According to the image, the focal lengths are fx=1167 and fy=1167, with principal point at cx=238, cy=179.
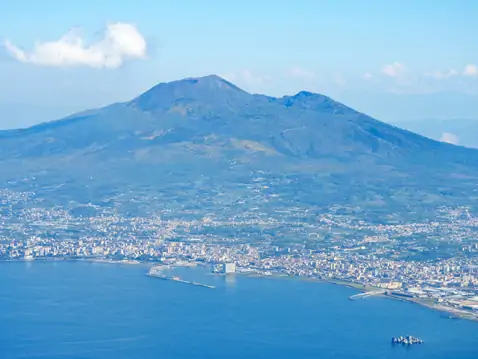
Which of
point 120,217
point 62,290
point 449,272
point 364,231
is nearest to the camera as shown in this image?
point 62,290

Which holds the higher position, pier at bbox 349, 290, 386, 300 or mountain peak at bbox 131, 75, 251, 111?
mountain peak at bbox 131, 75, 251, 111

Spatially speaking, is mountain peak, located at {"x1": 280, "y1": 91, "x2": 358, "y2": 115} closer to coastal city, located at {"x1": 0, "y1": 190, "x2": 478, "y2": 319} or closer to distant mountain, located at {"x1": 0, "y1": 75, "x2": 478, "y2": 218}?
distant mountain, located at {"x1": 0, "y1": 75, "x2": 478, "y2": 218}

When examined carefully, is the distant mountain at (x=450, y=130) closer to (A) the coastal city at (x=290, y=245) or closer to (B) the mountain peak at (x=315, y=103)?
(B) the mountain peak at (x=315, y=103)

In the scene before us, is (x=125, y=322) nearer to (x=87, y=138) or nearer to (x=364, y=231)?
(x=364, y=231)

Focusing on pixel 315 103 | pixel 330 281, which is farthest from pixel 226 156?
pixel 330 281

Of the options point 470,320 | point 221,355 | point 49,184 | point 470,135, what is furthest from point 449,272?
point 470,135

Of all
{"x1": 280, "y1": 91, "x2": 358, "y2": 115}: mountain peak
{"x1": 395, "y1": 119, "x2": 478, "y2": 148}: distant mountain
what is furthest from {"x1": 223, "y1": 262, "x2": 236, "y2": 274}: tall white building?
{"x1": 395, "y1": 119, "x2": 478, "y2": 148}: distant mountain

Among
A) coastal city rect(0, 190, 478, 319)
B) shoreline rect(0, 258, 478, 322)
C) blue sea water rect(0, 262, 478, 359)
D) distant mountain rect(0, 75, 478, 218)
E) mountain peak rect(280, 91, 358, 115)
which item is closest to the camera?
blue sea water rect(0, 262, 478, 359)

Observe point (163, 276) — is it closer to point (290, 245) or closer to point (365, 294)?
point (365, 294)
